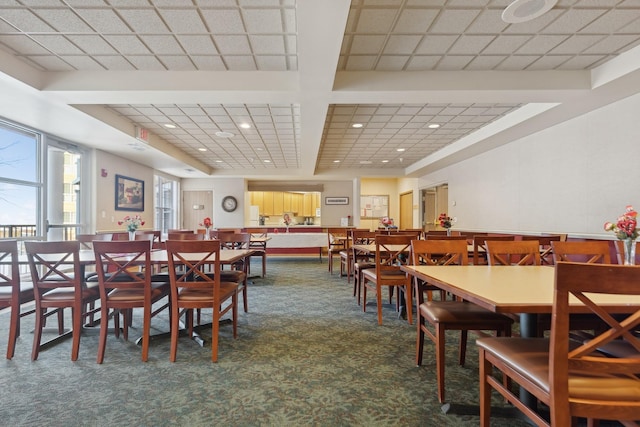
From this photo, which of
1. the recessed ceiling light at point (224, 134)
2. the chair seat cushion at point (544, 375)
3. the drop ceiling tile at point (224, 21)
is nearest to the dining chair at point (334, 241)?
the recessed ceiling light at point (224, 134)

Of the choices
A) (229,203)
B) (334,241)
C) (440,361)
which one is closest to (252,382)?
(440,361)

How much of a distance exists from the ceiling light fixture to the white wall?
7.66 ft

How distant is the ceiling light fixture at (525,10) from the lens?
2.47 metres

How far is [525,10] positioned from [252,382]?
3.56 meters

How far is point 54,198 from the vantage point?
5.62m

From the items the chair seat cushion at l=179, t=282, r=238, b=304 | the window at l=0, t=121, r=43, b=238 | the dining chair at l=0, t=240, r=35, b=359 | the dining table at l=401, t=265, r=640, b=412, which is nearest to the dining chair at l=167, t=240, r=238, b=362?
the chair seat cushion at l=179, t=282, r=238, b=304

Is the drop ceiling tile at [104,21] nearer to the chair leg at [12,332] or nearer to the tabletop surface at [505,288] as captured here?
the chair leg at [12,332]

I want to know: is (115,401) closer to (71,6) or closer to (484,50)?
(71,6)

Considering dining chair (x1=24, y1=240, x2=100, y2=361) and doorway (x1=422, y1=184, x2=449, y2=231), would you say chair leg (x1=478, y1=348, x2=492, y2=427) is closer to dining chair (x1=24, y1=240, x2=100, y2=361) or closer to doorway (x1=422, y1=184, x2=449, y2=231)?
dining chair (x1=24, y1=240, x2=100, y2=361)

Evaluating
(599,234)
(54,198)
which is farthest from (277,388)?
(54,198)

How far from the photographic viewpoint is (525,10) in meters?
2.58

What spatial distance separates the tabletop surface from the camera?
3.52ft

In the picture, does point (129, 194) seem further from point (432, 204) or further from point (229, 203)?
point (432, 204)

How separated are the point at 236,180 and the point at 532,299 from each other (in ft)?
34.5
